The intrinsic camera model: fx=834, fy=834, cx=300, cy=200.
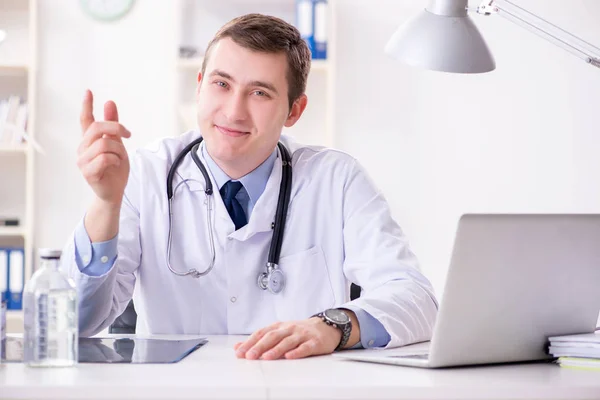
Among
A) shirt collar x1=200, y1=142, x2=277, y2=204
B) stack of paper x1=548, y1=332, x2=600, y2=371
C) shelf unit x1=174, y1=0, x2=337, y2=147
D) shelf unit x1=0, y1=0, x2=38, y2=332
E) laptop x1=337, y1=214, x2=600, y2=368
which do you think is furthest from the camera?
shelf unit x1=0, y1=0, x2=38, y2=332

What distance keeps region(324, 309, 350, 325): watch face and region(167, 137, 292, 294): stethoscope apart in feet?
1.24

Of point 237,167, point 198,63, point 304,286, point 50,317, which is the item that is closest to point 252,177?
point 237,167

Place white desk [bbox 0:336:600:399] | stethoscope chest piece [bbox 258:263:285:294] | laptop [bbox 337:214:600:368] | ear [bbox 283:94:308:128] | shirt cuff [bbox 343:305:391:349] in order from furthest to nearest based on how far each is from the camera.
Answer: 1. ear [bbox 283:94:308:128]
2. stethoscope chest piece [bbox 258:263:285:294]
3. shirt cuff [bbox 343:305:391:349]
4. laptop [bbox 337:214:600:368]
5. white desk [bbox 0:336:600:399]

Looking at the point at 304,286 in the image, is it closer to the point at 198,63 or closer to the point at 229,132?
the point at 229,132

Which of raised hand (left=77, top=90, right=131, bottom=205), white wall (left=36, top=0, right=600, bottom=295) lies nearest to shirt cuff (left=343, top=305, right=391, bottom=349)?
raised hand (left=77, top=90, right=131, bottom=205)

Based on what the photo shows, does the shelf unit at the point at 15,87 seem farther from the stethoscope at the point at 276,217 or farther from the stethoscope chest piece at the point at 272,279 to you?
the stethoscope chest piece at the point at 272,279

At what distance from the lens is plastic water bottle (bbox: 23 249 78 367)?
118cm

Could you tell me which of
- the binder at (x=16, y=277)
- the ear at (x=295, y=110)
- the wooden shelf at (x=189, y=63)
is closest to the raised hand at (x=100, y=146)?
the ear at (x=295, y=110)

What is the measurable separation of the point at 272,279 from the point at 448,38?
0.65m

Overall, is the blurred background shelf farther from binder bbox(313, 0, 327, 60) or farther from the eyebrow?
the eyebrow

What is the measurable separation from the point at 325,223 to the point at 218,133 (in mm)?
330

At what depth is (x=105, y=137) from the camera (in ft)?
4.57

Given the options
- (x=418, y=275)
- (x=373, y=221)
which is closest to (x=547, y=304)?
(x=418, y=275)

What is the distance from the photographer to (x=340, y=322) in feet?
4.75
